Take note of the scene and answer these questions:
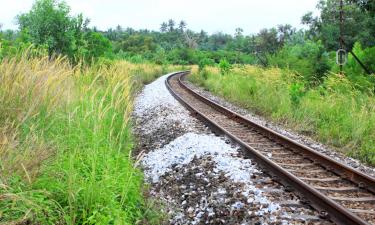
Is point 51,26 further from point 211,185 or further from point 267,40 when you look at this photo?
point 267,40

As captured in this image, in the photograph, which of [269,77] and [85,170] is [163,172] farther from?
[269,77]

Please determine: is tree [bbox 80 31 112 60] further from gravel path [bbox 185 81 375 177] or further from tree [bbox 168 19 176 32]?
tree [bbox 168 19 176 32]

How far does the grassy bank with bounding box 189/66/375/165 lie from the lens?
8.87 metres

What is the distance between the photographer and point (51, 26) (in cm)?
1506

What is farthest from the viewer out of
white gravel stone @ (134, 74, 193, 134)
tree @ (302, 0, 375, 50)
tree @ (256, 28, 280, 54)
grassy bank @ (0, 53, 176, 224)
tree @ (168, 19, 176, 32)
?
tree @ (168, 19, 176, 32)

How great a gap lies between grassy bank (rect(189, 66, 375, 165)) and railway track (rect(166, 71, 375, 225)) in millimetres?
1340

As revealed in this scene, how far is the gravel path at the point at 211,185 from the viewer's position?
4719mm

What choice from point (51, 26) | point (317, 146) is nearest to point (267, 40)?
point (51, 26)

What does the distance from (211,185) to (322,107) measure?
256 inches

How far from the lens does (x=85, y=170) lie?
4395 mm

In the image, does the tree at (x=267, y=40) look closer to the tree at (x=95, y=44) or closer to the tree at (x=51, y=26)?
the tree at (x=95, y=44)

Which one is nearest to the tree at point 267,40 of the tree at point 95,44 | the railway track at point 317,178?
the tree at point 95,44

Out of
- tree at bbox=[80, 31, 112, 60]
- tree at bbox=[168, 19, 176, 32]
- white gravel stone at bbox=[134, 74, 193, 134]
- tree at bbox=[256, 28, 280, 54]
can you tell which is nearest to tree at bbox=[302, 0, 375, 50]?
tree at bbox=[256, 28, 280, 54]

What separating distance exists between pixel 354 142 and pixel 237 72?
13.7 metres
